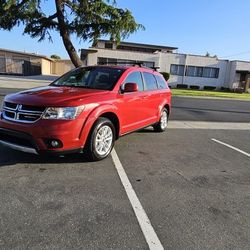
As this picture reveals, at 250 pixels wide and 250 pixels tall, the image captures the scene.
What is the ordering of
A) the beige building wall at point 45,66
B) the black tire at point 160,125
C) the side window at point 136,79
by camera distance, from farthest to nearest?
the beige building wall at point 45,66, the black tire at point 160,125, the side window at point 136,79

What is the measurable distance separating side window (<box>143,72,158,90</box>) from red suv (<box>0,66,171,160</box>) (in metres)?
0.33

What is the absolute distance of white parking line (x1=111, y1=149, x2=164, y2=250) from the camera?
9.72 feet

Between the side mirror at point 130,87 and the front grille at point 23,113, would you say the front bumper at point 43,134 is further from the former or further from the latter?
the side mirror at point 130,87

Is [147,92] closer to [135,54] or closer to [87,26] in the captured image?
[87,26]

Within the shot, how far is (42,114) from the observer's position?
14.8ft

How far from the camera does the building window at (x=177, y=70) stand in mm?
36219

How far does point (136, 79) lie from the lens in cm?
654

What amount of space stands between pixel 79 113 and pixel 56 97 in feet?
1.61

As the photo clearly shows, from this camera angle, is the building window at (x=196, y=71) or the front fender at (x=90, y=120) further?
the building window at (x=196, y=71)

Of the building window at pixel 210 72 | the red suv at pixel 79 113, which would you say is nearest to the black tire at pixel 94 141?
the red suv at pixel 79 113

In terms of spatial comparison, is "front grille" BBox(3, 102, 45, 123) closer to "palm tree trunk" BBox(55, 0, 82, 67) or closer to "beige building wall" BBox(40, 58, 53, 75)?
"palm tree trunk" BBox(55, 0, 82, 67)

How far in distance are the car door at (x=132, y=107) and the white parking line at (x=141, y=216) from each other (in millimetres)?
1275

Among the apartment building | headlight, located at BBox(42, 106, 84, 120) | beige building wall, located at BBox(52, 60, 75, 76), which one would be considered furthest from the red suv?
beige building wall, located at BBox(52, 60, 75, 76)

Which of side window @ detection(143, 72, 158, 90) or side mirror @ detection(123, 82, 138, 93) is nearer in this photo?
side mirror @ detection(123, 82, 138, 93)
